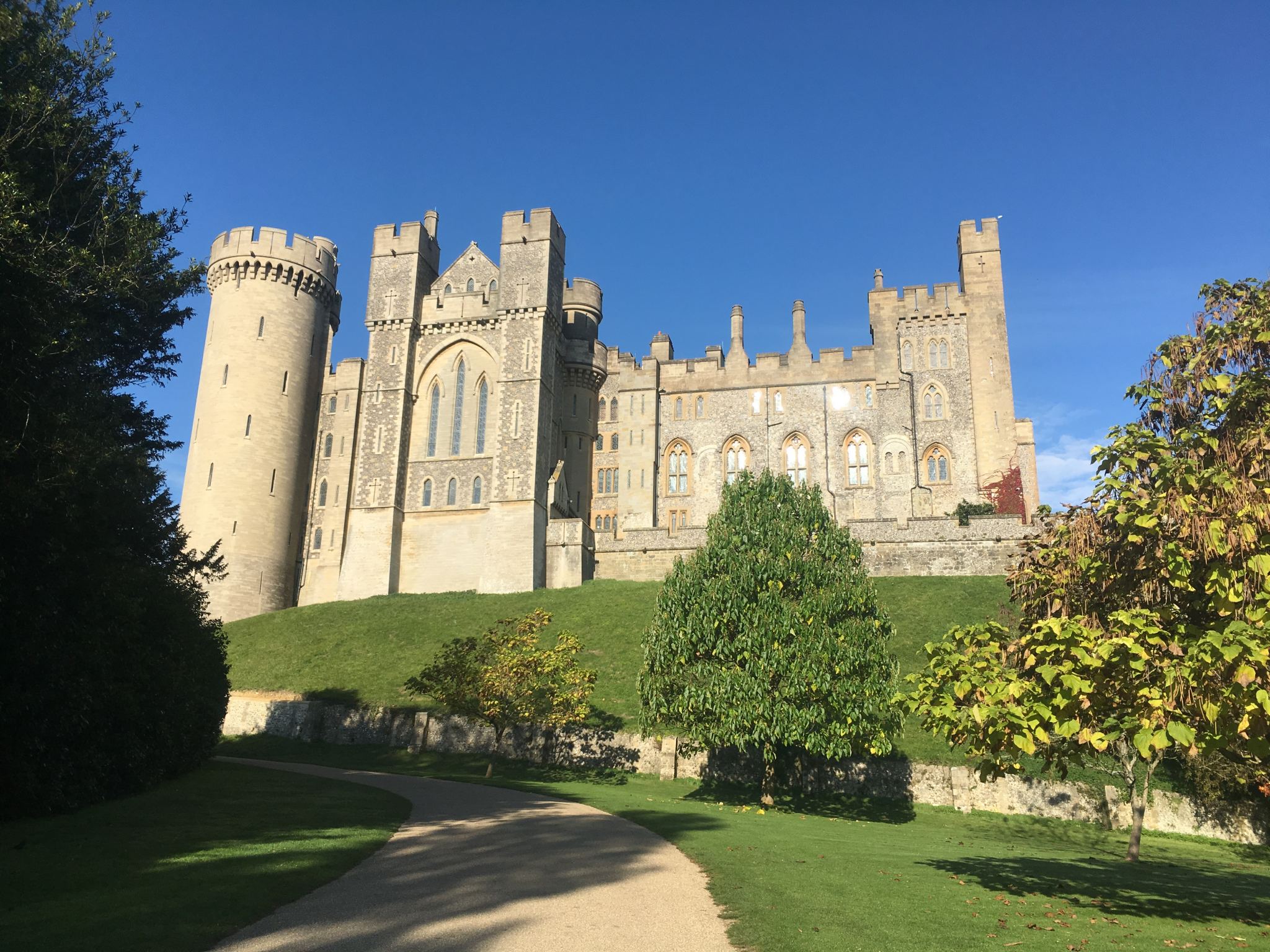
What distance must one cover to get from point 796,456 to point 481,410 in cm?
1835

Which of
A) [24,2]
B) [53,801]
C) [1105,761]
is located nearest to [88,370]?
[24,2]

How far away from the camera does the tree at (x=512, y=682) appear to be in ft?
80.3

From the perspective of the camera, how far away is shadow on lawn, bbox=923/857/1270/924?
10688 mm

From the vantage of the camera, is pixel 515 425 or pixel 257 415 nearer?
pixel 515 425

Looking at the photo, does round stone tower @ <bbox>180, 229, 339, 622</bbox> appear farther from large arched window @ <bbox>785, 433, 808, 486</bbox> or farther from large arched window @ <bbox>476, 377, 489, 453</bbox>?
large arched window @ <bbox>785, 433, 808, 486</bbox>

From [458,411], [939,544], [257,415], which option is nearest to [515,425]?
[458,411]

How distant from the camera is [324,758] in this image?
26.3 meters

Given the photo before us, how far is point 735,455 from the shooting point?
55.9 metres

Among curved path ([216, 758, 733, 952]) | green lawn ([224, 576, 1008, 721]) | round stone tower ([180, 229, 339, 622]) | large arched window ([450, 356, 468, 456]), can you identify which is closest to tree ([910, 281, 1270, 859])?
curved path ([216, 758, 733, 952])

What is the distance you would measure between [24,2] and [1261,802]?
29311mm

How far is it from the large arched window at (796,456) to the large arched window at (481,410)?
17.5 meters

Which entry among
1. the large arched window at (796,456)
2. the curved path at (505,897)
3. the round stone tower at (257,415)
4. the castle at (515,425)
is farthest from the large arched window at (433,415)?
the curved path at (505,897)

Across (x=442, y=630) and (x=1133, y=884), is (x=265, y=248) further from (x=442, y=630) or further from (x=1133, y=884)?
(x=1133, y=884)

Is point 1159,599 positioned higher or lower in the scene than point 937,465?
lower
